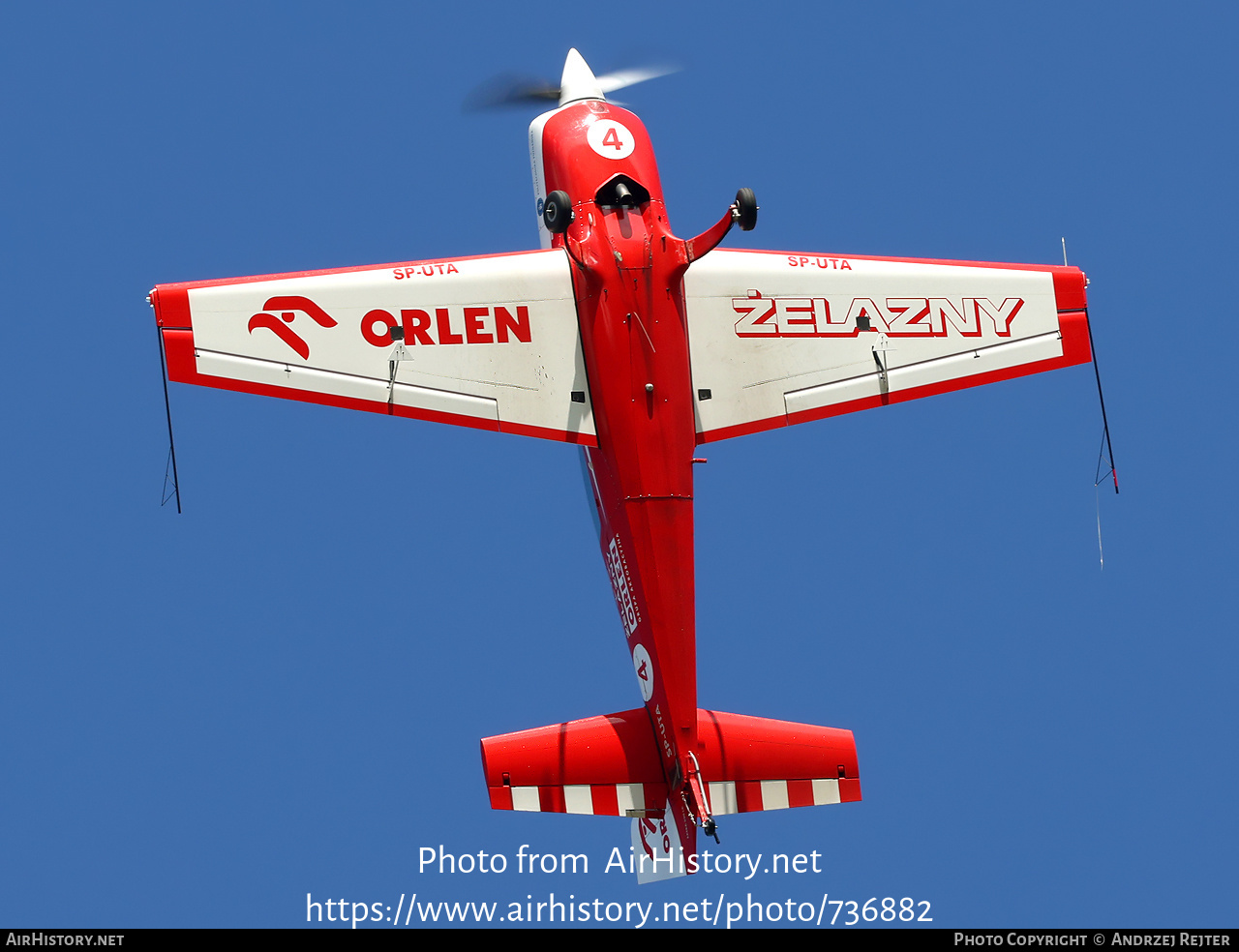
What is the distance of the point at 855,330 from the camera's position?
1958 cm

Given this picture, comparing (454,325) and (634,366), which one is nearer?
(634,366)

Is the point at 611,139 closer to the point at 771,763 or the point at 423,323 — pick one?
the point at 423,323

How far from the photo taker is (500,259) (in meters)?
19.0

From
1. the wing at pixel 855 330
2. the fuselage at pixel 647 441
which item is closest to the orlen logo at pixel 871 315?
the wing at pixel 855 330

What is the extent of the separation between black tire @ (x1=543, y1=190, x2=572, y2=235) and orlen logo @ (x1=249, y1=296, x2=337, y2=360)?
1.92 metres

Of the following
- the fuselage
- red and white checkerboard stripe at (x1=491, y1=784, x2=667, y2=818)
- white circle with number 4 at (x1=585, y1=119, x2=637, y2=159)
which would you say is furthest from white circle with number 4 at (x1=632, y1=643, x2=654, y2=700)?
white circle with number 4 at (x1=585, y1=119, x2=637, y2=159)

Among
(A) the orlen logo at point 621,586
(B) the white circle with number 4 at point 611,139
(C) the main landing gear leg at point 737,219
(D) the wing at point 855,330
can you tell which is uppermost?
(B) the white circle with number 4 at point 611,139

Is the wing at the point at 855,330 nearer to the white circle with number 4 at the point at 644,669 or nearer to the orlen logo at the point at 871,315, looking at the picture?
the orlen logo at the point at 871,315

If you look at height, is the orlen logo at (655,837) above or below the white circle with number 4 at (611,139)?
below

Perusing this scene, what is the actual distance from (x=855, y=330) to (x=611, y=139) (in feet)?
8.80

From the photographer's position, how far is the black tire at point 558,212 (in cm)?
1827

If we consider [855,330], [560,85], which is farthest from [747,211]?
[560,85]

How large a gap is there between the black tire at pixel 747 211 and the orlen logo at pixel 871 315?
126cm

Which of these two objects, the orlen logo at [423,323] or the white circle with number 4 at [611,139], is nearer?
the orlen logo at [423,323]
